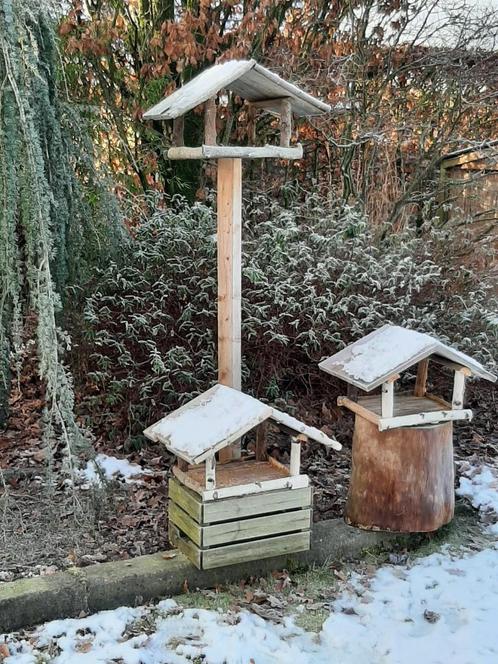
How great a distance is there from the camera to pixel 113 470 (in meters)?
3.89

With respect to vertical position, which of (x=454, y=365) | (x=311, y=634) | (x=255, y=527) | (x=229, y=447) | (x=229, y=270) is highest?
(x=229, y=270)

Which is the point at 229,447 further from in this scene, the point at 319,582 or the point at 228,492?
the point at 319,582

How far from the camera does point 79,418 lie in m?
4.48

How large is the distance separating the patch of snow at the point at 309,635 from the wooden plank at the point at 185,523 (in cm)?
27

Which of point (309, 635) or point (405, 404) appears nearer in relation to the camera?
point (309, 635)

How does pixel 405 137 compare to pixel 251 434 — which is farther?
pixel 405 137

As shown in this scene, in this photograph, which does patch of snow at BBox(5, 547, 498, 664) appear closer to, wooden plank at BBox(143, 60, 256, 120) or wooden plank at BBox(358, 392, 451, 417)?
wooden plank at BBox(358, 392, 451, 417)

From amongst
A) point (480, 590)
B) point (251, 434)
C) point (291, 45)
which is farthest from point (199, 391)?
point (291, 45)

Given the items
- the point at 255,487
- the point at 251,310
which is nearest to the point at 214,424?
the point at 255,487

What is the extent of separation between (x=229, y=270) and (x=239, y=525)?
115 cm

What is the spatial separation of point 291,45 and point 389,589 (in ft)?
13.8

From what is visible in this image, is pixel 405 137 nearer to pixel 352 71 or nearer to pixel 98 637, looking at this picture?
pixel 352 71

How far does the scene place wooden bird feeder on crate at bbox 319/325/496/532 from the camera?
10.4 feet

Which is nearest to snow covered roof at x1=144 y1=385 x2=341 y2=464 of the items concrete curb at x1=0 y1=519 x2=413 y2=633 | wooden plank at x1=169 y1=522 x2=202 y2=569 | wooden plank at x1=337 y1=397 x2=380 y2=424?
wooden plank at x1=337 y1=397 x2=380 y2=424
